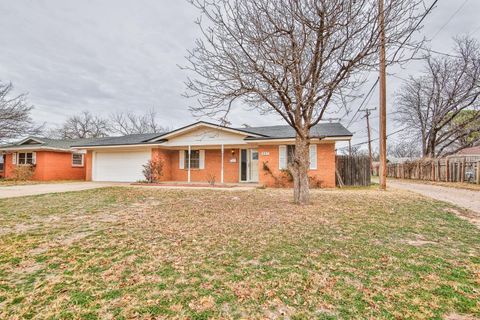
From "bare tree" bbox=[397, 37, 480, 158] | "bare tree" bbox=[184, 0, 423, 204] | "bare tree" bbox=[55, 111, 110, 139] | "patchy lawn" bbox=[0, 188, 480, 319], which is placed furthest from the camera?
"bare tree" bbox=[55, 111, 110, 139]

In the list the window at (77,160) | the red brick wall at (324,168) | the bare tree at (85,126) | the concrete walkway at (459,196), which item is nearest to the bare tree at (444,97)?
the concrete walkway at (459,196)

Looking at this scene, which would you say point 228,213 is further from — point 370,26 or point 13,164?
point 13,164

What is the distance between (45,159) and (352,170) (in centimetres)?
2110

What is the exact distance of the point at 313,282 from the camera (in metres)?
2.64

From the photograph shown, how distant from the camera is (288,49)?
20.4 ft

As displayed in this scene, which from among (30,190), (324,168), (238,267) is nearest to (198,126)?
(324,168)

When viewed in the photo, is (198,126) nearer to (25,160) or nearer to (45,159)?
(45,159)

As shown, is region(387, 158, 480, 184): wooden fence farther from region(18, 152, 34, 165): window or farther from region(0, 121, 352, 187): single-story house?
region(18, 152, 34, 165): window

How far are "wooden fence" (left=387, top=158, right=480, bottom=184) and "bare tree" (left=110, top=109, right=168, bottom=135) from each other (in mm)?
34027

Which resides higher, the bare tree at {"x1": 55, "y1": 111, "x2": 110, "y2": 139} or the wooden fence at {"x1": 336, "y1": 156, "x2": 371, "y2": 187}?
the bare tree at {"x1": 55, "y1": 111, "x2": 110, "y2": 139}

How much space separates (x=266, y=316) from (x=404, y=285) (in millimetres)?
1595

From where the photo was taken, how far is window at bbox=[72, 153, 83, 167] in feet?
65.3

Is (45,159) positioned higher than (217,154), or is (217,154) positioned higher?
(217,154)

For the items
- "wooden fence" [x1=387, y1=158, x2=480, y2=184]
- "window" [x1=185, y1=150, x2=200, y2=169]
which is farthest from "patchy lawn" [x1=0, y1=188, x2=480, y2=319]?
"wooden fence" [x1=387, y1=158, x2=480, y2=184]
